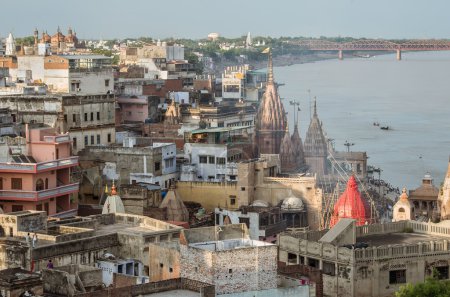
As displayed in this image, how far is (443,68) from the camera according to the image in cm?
18738

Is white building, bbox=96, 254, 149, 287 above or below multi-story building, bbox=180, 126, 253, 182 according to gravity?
below

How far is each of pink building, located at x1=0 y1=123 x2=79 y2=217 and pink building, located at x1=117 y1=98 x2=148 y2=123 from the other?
51.7 ft

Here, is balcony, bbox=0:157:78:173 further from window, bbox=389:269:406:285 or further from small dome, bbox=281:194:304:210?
window, bbox=389:269:406:285

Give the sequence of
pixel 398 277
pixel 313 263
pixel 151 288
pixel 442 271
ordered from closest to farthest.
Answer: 1. pixel 151 288
2. pixel 398 277
3. pixel 313 263
4. pixel 442 271

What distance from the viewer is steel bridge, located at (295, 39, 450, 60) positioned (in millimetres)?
173250

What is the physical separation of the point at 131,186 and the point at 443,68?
6204 inches

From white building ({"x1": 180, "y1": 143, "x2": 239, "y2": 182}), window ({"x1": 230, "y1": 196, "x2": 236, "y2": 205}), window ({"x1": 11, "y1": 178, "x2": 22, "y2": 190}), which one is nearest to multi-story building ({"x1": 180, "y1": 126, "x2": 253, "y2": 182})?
white building ({"x1": 180, "y1": 143, "x2": 239, "y2": 182})

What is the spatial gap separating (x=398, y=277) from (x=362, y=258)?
99 cm

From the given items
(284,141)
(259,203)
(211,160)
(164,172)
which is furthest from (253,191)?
(284,141)

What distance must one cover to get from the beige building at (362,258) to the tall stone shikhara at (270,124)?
722 inches

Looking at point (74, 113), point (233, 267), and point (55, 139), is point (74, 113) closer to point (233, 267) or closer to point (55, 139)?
point (55, 139)

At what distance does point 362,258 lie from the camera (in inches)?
991

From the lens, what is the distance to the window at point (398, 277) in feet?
84.2

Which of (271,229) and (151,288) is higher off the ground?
(151,288)
